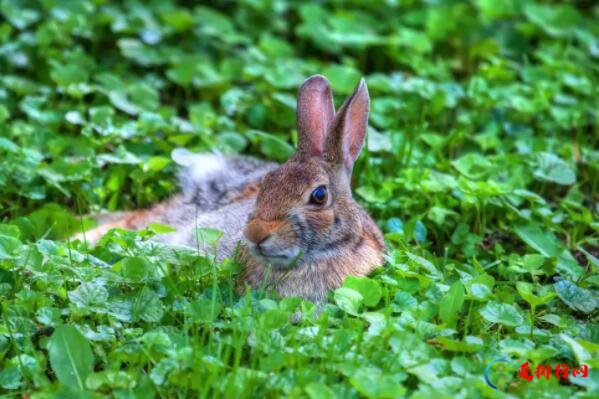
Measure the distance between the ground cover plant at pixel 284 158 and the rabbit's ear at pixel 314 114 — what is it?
2.21 ft

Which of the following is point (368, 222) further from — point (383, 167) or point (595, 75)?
point (595, 75)

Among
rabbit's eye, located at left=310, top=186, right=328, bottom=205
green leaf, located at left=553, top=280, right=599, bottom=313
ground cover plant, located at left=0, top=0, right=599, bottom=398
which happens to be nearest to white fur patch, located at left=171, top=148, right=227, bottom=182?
ground cover plant, located at left=0, top=0, right=599, bottom=398

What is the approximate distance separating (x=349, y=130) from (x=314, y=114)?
206mm

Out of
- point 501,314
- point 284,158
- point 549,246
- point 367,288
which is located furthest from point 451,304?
point 284,158

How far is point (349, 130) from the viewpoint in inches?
201

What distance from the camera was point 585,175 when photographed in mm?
6434

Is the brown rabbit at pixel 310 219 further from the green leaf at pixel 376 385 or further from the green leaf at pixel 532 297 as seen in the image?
the green leaf at pixel 376 385

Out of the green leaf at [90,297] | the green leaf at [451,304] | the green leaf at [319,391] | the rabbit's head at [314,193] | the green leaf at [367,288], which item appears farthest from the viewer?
the rabbit's head at [314,193]

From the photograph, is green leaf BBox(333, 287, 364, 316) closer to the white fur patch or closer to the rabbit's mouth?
the rabbit's mouth

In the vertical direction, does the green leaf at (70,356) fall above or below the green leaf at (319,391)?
below

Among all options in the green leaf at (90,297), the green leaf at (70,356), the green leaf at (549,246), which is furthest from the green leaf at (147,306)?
the green leaf at (549,246)

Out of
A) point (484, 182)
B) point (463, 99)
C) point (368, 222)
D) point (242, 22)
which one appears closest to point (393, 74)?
point (463, 99)

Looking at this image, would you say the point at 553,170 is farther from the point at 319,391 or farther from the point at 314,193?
the point at 319,391

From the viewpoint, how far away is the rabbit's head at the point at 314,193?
452 centimetres
